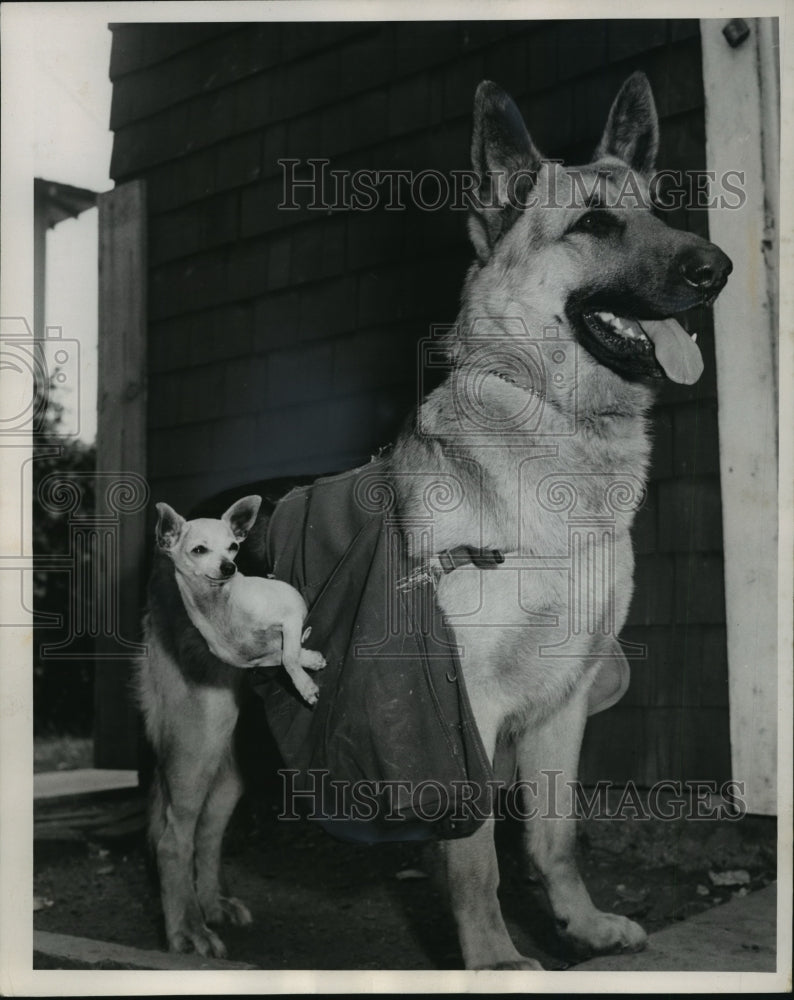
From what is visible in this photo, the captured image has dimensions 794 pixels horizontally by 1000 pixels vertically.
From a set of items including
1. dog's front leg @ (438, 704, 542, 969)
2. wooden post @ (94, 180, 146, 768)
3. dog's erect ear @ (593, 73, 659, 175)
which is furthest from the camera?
wooden post @ (94, 180, 146, 768)

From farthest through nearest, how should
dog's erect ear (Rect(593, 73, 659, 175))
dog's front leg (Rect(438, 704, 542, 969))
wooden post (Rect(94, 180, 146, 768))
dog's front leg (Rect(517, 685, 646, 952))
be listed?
wooden post (Rect(94, 180, 146, 768)) → dog's erect ear (Rect(593, 73, 659, 175)) → dog's front leg (Rect(517, 685, 646, 952)) → dog's front leg (Rect(438, 704, 542, 969))

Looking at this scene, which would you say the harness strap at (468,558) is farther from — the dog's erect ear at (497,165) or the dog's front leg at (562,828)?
the dog's erect ear at (497,165)

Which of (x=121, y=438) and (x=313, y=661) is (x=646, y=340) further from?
(x=121, y=438)

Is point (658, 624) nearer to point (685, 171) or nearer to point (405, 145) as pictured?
point (685, 171)

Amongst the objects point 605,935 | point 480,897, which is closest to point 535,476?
point 480,897

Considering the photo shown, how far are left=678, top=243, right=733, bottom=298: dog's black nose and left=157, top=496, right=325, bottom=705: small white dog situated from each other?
5.02ft

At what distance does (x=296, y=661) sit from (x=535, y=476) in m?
0.93

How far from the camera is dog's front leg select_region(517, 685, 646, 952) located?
344 cm

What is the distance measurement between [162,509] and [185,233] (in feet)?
3.32

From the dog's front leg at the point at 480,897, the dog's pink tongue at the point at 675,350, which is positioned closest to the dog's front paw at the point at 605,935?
the dog's front leg at the point at 480,897

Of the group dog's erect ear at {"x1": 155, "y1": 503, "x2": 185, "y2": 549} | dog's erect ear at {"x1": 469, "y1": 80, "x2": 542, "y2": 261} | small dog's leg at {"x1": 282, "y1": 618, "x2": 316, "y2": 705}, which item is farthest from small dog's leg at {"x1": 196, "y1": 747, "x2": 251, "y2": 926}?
dog's erect ear at {"x1": 469, "y1": 80, "x2": 542, "y2": 261}

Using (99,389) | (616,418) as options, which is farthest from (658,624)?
(99,389)

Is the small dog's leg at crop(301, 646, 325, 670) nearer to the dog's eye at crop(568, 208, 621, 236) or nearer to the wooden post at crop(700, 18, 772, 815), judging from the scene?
the wooden post at crop(700, 18, 772, 815)

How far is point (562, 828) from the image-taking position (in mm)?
3531
